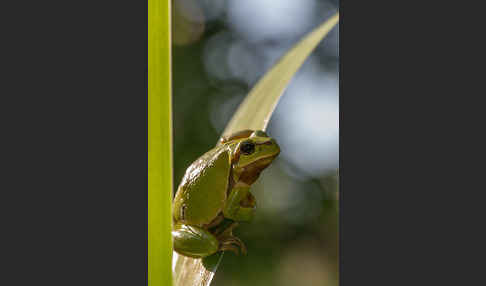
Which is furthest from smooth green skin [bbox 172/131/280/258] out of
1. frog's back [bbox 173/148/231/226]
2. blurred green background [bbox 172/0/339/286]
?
blurred green background [bbox 172/0/339/286]

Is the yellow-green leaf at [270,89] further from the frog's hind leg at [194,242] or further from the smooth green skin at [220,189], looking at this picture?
the frog's hind leg at [194,242]

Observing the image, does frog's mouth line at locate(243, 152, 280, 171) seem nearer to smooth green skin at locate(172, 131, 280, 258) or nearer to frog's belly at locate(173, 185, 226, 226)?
smooth green skin at locate(172, 131, 280, 258)

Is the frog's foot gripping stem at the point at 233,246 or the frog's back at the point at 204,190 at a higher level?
the frog's back at the point at 204,190
